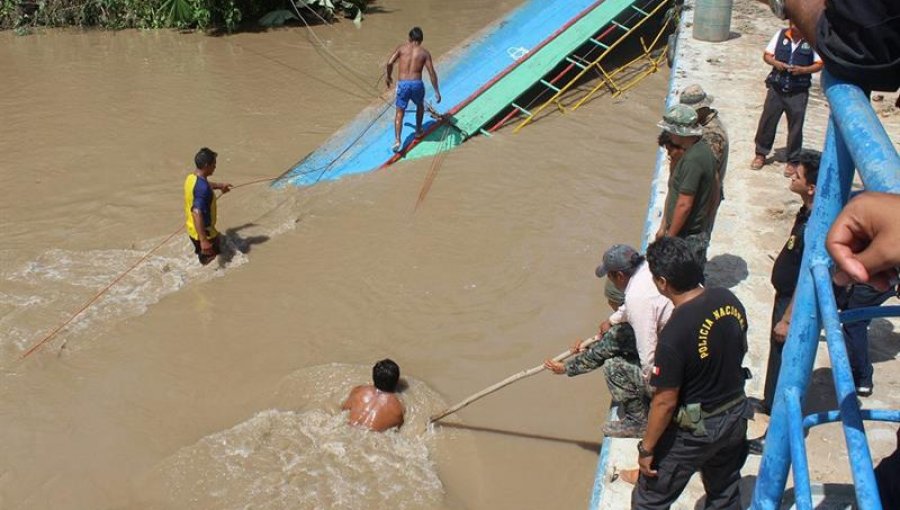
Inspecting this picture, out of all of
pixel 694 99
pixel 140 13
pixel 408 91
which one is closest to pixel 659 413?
pixel 694 99

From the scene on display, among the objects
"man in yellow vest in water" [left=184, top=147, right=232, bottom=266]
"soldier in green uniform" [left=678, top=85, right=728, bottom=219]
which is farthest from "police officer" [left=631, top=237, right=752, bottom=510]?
"man in yellow vest in water" [left=184, top=147, right=232, bottom=266]

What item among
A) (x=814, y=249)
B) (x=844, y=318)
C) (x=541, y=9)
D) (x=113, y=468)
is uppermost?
(x=814, y=249)

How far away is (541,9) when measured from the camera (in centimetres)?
1291

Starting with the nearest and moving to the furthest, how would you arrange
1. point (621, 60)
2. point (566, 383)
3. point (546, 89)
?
1. point (566, 383)
2. point (546, 89)
3. point (621, 60)

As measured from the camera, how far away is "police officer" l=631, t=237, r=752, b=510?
3.05 metres

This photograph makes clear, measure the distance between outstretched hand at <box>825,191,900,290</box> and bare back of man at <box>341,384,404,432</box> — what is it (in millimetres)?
4239

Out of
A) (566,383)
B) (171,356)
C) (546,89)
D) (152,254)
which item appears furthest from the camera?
(546,89)

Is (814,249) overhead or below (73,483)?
overhead

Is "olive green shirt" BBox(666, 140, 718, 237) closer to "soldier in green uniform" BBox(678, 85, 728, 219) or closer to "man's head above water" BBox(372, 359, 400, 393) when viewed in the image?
"soldier in green uniform" BBox(678, 85, 728, 219)

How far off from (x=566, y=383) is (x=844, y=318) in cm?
382

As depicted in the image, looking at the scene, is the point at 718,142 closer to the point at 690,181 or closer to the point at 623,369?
the point at 690,181

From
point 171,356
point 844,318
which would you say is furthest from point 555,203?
point 844,318

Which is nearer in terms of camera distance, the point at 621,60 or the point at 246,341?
the point at 246,341

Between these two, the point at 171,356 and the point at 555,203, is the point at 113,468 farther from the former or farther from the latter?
the point at 555,203
